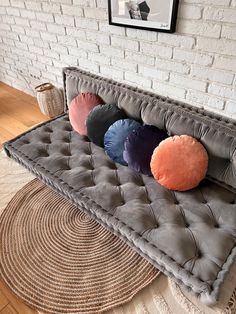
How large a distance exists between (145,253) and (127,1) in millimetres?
1357

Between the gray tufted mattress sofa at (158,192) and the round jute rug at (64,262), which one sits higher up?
the gray tufted mattress sofa at (158,192)

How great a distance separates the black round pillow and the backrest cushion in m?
0.06

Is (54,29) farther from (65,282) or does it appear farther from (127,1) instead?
(65,282)

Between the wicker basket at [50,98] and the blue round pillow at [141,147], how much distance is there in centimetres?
121


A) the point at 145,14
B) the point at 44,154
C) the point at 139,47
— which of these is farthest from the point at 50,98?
the point at 145,14

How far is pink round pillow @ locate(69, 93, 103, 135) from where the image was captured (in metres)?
1.73

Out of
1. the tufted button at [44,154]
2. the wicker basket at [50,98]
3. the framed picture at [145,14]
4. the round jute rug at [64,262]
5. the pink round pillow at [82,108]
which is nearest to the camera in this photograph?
the round jute rug at [64,262]

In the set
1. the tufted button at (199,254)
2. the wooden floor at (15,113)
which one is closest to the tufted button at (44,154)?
the wooden floor at (15,113)

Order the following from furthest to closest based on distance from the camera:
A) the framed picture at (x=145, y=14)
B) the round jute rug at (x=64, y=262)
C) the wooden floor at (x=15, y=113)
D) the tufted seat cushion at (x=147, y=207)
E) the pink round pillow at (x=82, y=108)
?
the wooden floor at (x=15, y=113), the pink round pillow at (x=82, y=108), the framed picture at (x=145, y=14), the round jute rug at (x=64, y=262), the tufted seat cushion at (x=147, y=207)

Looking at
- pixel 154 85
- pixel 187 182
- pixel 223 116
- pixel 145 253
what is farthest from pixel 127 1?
pixel 145 253

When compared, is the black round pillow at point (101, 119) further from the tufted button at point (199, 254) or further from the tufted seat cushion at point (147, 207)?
the tufted button at point (199, 254)

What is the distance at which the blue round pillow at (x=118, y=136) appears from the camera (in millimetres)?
1503

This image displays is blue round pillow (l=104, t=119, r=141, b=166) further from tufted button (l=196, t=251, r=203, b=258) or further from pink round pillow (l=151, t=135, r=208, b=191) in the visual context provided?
tufted button (l=196, t=251, r=203, b=258)

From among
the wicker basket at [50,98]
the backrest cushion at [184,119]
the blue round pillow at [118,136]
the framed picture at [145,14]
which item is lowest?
the wicker basket at [50,98]
